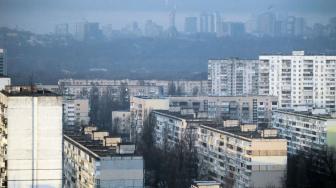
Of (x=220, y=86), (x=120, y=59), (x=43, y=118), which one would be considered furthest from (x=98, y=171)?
(x=120, y=59)

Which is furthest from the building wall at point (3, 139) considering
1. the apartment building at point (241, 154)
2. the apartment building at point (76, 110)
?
the apartment building at point (76, 110)

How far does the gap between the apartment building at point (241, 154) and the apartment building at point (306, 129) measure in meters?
0.89

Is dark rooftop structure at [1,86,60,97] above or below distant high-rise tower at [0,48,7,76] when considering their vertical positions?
below

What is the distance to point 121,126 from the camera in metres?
13.0

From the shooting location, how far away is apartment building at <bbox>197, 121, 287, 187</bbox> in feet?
23.8

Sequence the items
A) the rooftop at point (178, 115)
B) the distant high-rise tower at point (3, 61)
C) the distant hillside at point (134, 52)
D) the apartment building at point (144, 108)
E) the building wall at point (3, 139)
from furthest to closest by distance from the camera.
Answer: the distant hillside at point (134, 52) < the distant high-rise tower at point (3, 61) < the apartment building at point (144, 108) < the rooftop at point (178, 115) < the building wall at point (3, 139)

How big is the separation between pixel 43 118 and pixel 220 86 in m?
12.2

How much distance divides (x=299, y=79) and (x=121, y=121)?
290 cm

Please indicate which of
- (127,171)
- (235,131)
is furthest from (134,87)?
(127,171)

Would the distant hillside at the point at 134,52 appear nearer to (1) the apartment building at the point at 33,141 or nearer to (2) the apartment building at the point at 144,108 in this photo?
(2) the apartment building at the point at 144,108

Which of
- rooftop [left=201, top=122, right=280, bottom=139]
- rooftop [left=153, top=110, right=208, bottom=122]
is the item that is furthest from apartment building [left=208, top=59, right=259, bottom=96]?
rooftop [left=201, top=122, right=280, bottom=139]

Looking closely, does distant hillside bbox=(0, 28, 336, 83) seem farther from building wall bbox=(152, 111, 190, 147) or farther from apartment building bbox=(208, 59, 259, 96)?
building wall bbox=(152, 111, 190, 147)

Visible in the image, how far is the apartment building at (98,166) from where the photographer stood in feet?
18.7

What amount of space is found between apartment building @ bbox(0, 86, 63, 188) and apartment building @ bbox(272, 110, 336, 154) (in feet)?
14.2
